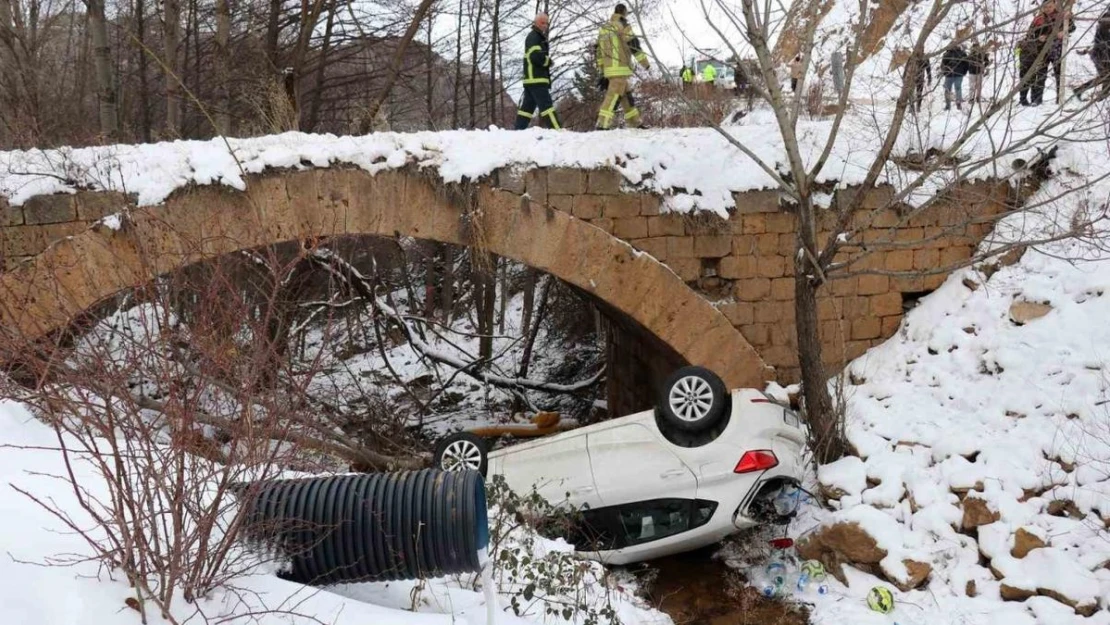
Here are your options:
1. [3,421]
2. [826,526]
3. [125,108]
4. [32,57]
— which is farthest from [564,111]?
[3,421]

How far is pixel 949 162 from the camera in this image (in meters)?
7.23

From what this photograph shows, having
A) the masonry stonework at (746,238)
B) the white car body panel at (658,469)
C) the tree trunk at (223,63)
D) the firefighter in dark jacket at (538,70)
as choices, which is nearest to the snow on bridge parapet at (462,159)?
the masonry stonework at (746,238)

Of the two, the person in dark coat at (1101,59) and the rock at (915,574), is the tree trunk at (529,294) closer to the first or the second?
the person in dark coat at (1101,59)

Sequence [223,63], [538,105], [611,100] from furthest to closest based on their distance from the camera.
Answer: [223,63] → [538,105] → [611,100]

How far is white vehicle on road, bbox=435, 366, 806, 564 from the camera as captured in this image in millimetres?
5668

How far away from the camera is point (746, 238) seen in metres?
7.25

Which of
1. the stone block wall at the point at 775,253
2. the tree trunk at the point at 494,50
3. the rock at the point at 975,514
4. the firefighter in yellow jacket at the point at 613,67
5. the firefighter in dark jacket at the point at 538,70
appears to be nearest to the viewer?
the rock at the point at 975,514

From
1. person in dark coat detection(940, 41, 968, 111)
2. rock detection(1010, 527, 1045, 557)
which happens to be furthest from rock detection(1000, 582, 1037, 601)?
person in dark coat detection(940, 41, 968, 111)

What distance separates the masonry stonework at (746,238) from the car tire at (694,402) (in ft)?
3.59

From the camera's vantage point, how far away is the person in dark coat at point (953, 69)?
20.8 feet

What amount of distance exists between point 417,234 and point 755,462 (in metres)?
3.34

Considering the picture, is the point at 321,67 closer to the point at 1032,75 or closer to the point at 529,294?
the point at 529,294

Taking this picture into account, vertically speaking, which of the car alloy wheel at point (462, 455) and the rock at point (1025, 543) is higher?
the car alloy wheel at point (462, 455)

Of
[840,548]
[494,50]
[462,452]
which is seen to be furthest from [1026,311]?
[494,50]
